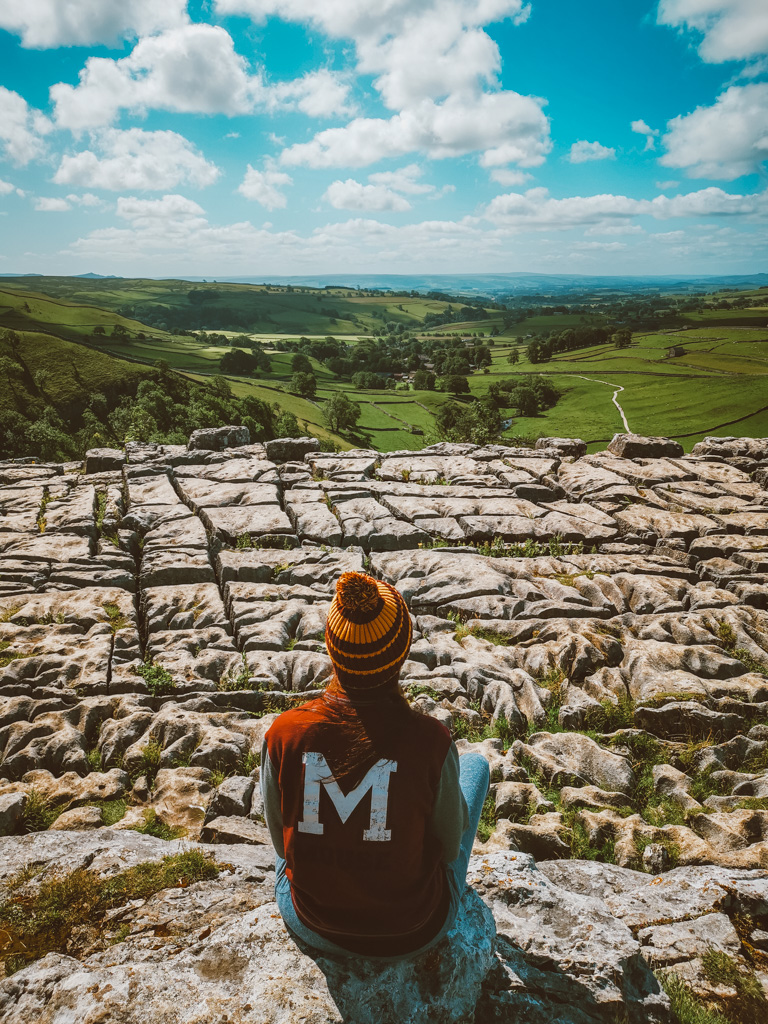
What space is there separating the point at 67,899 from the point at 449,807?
4101 mm

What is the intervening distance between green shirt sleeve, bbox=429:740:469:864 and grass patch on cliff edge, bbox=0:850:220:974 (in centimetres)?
323

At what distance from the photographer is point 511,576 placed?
15719 mm

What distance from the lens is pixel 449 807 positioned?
13.1 feet

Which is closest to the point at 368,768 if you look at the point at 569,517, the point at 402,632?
the point at 402,632

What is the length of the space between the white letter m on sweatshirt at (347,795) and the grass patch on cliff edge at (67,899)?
2.93m

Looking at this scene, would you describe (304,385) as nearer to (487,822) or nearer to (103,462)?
(103,462)

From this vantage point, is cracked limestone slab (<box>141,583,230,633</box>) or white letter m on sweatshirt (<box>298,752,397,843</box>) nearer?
white letter m on sweatshirt (<box>298,752,397,843</box>)

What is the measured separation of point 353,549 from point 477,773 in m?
11.7

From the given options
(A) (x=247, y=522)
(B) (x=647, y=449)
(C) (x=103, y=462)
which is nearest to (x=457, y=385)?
(B) (x=647, y=449)

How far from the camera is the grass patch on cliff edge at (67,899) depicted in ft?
15.6

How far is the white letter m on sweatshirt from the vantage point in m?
3.71

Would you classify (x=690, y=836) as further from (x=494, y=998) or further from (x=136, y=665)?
(x=136, y=665)

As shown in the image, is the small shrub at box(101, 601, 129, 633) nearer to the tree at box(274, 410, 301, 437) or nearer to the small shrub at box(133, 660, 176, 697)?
the small shrub at box(133, 660, 176, 697)

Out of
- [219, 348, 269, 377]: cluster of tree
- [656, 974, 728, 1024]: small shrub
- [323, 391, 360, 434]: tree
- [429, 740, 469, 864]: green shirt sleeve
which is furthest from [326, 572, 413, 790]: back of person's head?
[219, 348, 269, 377]: cluster of tree
